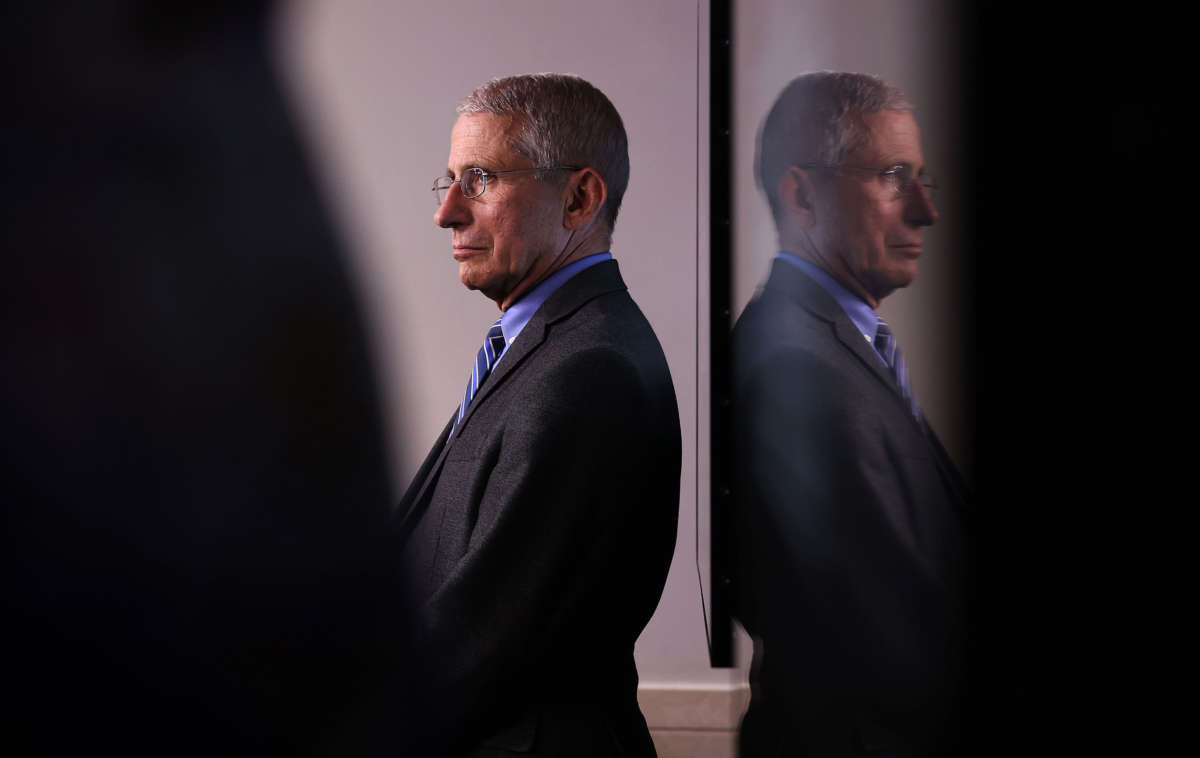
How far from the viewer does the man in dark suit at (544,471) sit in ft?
3.09

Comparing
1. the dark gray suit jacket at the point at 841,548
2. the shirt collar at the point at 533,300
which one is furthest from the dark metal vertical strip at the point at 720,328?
the shirt collar at the point at 533,300

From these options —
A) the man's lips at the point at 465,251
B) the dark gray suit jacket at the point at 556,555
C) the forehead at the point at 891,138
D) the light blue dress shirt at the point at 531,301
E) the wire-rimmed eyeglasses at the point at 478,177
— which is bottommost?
the dark gray suit jacket at the point at 556,555

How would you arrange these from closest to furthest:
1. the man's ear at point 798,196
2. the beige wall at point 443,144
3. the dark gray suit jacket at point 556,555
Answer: the man's ear at point 798,196
the dark gray suit jacket at point 556,555
the beige wall at point 443,144

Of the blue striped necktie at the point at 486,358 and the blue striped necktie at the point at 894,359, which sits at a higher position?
the blue striped necktie at the point at 894,359

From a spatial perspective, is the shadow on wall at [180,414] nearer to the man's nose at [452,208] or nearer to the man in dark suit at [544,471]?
the man in dark suit at [544,471]

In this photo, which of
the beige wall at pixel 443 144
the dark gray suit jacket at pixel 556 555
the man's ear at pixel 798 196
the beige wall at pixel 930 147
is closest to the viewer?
the beige wall at pixel 930 147

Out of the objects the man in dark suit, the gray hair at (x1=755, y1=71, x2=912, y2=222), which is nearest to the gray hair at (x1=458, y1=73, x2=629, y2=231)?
the man in dark suit

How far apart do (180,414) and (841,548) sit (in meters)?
0.70

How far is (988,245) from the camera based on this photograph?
352 millimetres

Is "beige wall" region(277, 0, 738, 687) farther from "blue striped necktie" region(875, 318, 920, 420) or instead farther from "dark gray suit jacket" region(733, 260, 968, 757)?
"blue striped necktie" region(875, 318, 920, 420)

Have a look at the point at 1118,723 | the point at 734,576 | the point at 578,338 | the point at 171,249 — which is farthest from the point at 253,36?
the point at 1118,723

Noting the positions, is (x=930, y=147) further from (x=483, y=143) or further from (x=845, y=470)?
(x=483, y=143)

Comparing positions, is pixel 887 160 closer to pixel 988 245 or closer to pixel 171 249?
pixel 988 245

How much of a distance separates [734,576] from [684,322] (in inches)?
13.8
